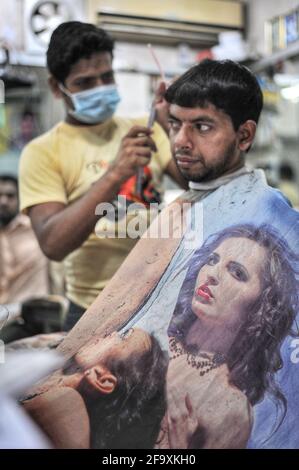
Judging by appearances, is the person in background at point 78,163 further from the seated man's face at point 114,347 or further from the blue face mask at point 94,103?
the seated man's face at point 114,347

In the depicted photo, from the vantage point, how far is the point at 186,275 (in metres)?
1.37

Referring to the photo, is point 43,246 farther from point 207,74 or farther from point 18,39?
point 18,39

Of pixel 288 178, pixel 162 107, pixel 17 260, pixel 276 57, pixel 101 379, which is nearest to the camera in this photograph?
pixel 101 379

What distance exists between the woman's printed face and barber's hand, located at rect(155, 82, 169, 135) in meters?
0.55

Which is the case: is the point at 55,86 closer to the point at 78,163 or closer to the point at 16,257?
the point at 78,163

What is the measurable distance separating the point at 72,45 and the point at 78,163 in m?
0.38

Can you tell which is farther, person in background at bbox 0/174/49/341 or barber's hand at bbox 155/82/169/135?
person in background at bbox 0/174/49/341

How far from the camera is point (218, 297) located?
1.29 meters

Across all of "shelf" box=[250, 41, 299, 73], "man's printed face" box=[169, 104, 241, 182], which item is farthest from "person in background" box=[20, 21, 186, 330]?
"shelf" box=[250, 41, 299, 73]

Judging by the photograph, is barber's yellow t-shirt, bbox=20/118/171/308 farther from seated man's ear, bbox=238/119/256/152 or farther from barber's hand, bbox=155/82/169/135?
seated man's ear, bbox=238/119/256/152

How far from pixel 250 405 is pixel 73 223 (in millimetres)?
804

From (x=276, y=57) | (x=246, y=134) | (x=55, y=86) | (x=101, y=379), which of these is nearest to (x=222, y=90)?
(x=246, y=134)

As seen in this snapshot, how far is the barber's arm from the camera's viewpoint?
5.40ft
